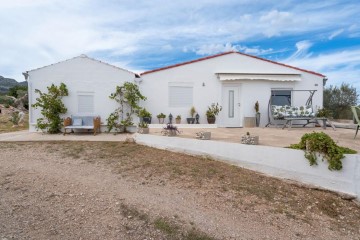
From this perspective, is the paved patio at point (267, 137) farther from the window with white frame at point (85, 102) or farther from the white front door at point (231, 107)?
the white front door at point (231, 107)

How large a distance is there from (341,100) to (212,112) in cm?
1410

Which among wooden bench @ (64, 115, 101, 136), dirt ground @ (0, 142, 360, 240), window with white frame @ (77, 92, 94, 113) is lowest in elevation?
dirt ground @ (0, 142, 360, 240)

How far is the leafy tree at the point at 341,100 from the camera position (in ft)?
68.7

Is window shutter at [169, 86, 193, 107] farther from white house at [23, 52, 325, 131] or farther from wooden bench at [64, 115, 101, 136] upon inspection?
wooden bench at [64, 115, 101, 136]

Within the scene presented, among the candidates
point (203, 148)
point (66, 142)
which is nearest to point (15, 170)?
point (66, 142)

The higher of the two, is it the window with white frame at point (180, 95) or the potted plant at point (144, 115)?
the window with white frame at point (180, 95)

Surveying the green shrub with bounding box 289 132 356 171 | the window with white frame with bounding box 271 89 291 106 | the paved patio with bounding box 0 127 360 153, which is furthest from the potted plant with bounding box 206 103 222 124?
the green shrub with bounding box 289 132 356 171

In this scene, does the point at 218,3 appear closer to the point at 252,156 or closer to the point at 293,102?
the point at 293,102

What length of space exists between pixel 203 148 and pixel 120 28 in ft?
33.6

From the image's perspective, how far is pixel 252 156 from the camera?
707 centimetres

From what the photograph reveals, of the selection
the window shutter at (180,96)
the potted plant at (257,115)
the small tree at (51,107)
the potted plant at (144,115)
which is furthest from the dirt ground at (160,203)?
the potted plant at (257,115)

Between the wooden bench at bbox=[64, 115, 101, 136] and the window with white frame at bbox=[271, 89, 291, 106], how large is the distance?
11.0 meters

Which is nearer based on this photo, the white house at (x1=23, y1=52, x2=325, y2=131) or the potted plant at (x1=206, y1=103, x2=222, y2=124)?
the white house at (x1=23, y1=52, x2=325, y2=131)

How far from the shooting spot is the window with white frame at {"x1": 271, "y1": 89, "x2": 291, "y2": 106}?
603 inches
